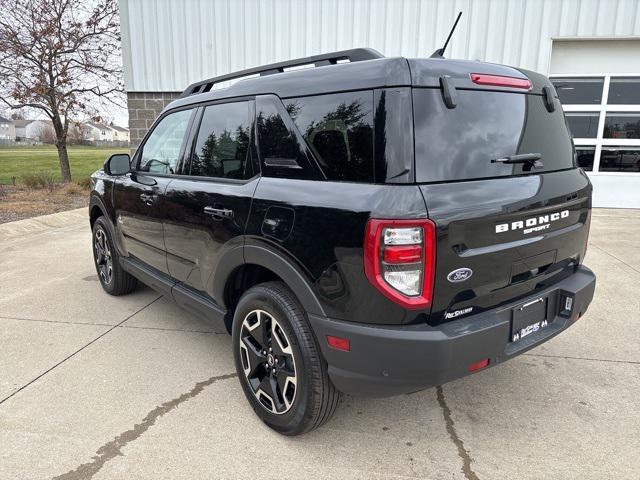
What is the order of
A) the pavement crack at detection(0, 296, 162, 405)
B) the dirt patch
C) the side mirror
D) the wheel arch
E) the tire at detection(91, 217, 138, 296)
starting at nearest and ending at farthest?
the wheel arch, the pavement crack at detection(0, 296, 162, 405), the side mirror, the tire at detection(91, 217, 138, 296), the dirt patch

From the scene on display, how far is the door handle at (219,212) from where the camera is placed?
2.56 metres

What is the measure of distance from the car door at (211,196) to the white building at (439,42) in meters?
7.32

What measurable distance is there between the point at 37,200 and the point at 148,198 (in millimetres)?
9418

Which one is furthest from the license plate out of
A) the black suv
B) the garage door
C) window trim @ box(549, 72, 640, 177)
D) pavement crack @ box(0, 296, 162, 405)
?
window trim @ box(549, 72, 640, 177)

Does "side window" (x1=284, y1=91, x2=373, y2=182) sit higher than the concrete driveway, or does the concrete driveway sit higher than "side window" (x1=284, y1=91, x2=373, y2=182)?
"side window" (x1=284, y1=91, x2=373, y2=182)

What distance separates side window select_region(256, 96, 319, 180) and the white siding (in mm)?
7682

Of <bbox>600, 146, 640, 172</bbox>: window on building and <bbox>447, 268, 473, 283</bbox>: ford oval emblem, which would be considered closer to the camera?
<bbox>447, 268, 473, 283</bbox>: ford oval emblem

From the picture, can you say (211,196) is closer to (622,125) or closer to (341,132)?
(341,132)

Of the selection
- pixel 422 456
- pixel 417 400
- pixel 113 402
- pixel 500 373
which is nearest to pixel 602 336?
pixel 500 373

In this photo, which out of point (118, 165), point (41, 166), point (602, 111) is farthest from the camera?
point (41, 166)

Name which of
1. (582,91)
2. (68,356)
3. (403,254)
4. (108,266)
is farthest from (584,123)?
(68,356)

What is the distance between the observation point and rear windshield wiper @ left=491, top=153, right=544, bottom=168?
7.10 ft

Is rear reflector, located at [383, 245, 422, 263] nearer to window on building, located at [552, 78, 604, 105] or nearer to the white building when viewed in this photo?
the white building

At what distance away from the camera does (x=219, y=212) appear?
263cm
